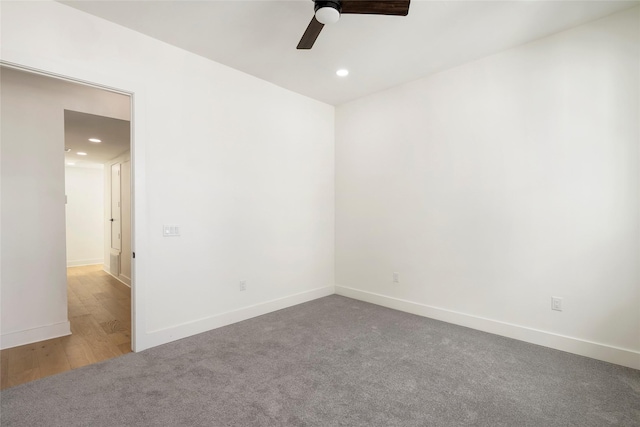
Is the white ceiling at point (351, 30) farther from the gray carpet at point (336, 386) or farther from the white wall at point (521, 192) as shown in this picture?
the gray carpet at point (336, 386)

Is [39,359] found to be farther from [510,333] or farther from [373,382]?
[510,333]

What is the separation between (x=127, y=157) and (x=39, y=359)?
157 inches

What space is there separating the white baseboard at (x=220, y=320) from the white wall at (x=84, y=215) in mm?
5980

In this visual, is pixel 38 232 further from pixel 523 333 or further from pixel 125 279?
pixel 523 333

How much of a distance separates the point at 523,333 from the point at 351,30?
3220 mm

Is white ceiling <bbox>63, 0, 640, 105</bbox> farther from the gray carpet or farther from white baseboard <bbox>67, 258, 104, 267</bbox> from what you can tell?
white baseboard <bbox>67, 258, 104, 267</bbox>

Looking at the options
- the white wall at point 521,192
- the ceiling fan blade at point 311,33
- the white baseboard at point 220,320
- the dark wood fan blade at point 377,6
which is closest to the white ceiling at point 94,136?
the white baseboard at point 220,320

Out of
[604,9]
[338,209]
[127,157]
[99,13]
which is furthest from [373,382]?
[127,157]

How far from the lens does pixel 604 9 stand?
2.38m

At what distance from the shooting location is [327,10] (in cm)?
190

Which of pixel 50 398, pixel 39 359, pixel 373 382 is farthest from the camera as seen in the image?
pixel 39 359

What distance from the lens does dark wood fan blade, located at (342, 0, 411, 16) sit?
1821mm

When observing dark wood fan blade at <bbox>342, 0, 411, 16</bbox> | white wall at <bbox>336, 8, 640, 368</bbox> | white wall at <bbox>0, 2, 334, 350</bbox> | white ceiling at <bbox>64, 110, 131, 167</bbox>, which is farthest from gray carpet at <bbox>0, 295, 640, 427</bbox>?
white ceiling at <bbox>64, 110, 131, 167</bbox>

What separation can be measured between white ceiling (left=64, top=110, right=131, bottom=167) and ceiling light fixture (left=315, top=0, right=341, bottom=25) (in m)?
3.26
